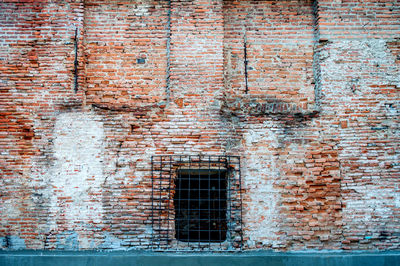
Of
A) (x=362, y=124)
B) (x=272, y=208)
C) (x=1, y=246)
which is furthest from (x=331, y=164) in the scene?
(x=1, y=246)

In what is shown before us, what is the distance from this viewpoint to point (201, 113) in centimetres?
462

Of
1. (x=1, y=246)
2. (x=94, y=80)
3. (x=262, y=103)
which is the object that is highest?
(x=94, y=80)

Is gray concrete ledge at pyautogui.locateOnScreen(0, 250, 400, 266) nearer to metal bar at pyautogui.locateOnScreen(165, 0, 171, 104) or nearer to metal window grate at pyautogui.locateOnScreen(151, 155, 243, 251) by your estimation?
metal window grate at pyautogui.locateOnScreen(151, 155, 243, 251)

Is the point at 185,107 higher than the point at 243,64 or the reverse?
the reverse

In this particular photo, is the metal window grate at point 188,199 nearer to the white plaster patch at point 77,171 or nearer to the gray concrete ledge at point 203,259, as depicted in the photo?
the gray concrete ledge at point 203,259

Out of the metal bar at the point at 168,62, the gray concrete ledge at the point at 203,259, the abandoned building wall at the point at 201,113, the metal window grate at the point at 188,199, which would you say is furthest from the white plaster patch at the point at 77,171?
the metal bar at the point at 168,62

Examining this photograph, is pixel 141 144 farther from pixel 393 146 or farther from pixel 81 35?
pixel 393 146

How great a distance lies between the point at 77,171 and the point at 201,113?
2.04m

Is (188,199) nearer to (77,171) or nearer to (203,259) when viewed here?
(203,259)

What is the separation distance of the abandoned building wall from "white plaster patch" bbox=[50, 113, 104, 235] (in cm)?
2

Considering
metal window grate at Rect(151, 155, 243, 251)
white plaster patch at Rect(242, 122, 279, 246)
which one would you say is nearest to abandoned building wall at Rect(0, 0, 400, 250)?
white plaster patch at Rect(242, 122, 279, 246)

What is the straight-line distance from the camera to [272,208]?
4.46 meters

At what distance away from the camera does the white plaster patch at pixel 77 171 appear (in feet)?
14.5

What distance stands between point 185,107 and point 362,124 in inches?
106
